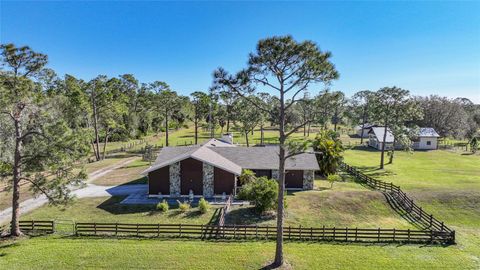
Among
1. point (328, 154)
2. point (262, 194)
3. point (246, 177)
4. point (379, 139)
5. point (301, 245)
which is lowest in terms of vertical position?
point (301, 245)

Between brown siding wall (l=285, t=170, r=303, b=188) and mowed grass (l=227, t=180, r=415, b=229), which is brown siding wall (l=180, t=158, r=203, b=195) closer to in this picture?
mowed grass (l=227, t=180, r=415, b=229)

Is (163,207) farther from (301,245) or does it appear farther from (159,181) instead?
(301,245)

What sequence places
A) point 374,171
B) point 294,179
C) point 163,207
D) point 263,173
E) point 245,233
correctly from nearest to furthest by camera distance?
point 245,233 < point 163,207 < point 263,173 < point 294,179 < point 374,171

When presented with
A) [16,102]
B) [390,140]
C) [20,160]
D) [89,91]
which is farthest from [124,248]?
[390,140]

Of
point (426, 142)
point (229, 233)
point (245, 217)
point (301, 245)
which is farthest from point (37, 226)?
point (426, 142)

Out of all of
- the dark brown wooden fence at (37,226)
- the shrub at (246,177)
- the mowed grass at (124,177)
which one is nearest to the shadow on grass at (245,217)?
the shrub at (246,177)

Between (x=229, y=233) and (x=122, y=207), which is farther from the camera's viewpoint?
(x=122, y=207)

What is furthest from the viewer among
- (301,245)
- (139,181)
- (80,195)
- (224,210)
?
(139,181)
